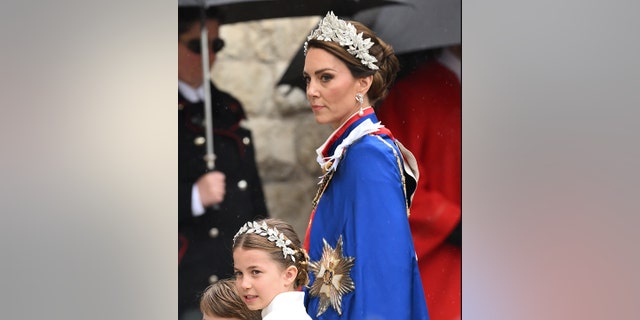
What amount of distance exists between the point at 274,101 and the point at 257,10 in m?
0.33

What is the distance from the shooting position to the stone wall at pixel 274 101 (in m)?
4.10

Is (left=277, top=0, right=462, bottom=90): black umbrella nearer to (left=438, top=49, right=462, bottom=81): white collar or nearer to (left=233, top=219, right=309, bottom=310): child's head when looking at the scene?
(left=438, top=49, right=462, bottom=81): white collar

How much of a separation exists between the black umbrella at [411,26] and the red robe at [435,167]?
0.09 m

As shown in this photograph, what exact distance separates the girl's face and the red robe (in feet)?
2.42

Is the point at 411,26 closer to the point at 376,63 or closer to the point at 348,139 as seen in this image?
the point at 376,63

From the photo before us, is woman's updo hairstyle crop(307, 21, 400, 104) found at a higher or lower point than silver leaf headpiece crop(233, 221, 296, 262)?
higher

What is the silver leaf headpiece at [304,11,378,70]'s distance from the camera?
12.5 ft

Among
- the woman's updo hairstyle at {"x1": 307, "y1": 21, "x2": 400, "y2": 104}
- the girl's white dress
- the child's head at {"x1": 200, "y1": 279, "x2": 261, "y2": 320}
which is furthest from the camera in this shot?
the woman's updo hairstyle at {"x1": 307, "y1": 21, "x2": 400, "y2": 104}

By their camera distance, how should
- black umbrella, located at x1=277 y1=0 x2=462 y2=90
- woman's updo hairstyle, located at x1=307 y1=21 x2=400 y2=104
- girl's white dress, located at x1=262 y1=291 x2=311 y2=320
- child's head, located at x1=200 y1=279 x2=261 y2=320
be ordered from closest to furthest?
girl's white dress, located at x1=262 y1=291 x2=311 y2=320 < child's head, located at x1=200 y1=279 x2=261 y2=320 < woman's updo hairstyle, located at x1=307 y1=21 x2=400 y2=104 < black umbrella, located at x1=277 y1=0 x2=462 y2=90

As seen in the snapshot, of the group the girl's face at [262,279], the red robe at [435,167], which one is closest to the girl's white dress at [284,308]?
the girl's face at [262,279]

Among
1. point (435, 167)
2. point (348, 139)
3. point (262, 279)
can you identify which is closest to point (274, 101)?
point (348, 139)

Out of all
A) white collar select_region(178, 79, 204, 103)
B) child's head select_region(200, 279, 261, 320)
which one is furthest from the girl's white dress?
white collar select_region(178, 79, 204, 103)
